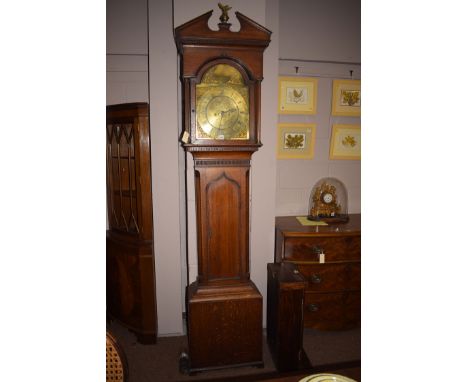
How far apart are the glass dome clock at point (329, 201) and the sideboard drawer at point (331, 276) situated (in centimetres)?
47

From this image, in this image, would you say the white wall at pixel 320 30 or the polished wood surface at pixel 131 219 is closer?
the polished wood surface at pixel 131 219

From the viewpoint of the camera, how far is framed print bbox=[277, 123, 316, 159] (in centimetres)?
311

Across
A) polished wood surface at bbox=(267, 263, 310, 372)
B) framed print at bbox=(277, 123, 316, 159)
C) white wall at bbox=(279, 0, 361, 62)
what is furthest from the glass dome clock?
white wall at bbox=(279, 0, 361, 62)

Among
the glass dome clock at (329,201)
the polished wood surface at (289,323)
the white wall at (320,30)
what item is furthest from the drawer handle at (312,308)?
the white wall at (320,30)

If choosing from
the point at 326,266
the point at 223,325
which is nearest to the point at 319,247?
the point at 326,266

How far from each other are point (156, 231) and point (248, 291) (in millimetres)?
1027

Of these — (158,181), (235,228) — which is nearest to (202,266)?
(235,228)

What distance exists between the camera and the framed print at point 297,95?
303cm

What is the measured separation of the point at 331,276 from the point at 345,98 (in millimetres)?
1878

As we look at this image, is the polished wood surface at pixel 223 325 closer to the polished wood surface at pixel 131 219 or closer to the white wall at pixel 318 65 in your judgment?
the polished wood surface at pixel 131 219

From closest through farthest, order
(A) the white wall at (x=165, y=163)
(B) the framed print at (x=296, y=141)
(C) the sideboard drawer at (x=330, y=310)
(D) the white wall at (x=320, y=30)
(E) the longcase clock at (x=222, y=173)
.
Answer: (E) the longcase clock at (x=222, y=173) → (A) the white wall at (x=165, y=163) → (C) the sideboard drawer at (x=330, y=310) → (D) the white wall at (x=320, y=30) → (B) the framed print at (x=296, y=141)

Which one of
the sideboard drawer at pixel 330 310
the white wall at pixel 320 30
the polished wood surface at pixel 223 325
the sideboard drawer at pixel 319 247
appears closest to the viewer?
the polished wood surface at pixel 223 325

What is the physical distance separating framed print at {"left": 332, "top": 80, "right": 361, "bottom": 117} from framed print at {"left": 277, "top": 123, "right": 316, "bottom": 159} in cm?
34
